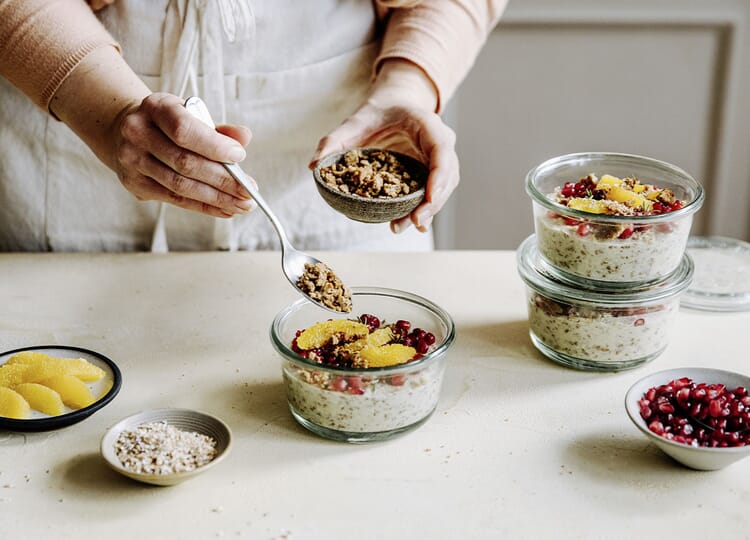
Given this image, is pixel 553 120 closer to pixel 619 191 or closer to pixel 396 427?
pixel 619 191

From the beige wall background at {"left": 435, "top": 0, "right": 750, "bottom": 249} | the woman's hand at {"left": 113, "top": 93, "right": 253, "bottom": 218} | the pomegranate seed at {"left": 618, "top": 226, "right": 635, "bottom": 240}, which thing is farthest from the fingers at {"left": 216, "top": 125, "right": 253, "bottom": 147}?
the beige wall background at {"left": 435, "top": 0, "right": 750, "bottom": 249}

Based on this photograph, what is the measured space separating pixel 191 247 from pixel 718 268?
1027mm

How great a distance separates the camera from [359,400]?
114 cm

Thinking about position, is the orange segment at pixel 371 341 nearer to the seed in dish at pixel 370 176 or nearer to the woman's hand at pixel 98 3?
the seed in dish at pixel 370 176

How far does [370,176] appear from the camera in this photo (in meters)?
1.36

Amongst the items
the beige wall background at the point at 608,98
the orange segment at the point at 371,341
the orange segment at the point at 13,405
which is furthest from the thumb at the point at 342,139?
the beige wall background at the point at 608,98

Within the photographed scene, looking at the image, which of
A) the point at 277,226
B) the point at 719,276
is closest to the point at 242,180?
the point at 277,226

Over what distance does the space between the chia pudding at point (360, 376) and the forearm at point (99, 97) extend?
44cm

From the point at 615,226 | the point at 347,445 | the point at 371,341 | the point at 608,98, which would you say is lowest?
the point at 608,98

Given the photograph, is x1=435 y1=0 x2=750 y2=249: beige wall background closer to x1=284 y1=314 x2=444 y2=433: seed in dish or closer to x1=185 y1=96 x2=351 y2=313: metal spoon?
x1=185 y1=96 x2=351 y2=313: metal spoon

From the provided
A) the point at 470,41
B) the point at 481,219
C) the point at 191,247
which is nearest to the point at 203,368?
the point at 191,247

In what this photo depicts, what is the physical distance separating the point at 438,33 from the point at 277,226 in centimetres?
61

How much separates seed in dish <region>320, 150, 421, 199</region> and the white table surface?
10.3 inches

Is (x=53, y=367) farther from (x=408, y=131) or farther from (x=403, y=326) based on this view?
(x=408, y=131)
